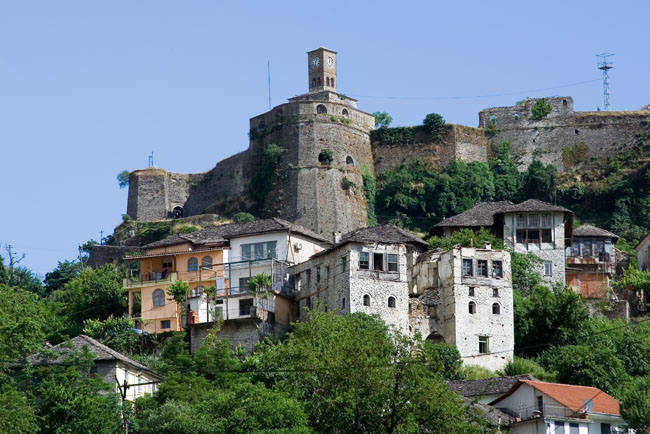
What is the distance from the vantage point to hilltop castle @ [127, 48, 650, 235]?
11319 centimetres

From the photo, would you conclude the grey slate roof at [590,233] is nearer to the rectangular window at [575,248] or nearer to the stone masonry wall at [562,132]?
the rectangular window at [575,248]

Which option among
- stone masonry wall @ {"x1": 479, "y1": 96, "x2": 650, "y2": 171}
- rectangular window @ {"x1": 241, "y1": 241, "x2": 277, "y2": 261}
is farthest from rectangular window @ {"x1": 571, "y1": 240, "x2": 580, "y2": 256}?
stone masonry wall @ {"x1": 479, "y1": 96, "x2": 650, "y2": 171}

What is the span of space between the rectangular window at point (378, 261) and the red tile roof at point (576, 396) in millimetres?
13932

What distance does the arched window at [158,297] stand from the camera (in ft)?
277

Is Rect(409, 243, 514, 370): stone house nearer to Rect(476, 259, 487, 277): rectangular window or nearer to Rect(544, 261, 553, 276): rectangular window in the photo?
Rect(476, 259, 487, 277): rectangular window

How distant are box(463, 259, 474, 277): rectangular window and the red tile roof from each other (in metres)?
13.4

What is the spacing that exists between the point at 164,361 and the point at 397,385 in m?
18.8

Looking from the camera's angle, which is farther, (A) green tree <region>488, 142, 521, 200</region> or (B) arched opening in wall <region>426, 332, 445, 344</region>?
(A) green tree <region>488, 142, 521, 200</region>

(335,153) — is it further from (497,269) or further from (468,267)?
(468,267)

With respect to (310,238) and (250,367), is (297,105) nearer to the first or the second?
(310,238)

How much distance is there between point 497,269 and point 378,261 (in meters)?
6.28

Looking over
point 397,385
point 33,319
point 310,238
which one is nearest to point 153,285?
point 310,238

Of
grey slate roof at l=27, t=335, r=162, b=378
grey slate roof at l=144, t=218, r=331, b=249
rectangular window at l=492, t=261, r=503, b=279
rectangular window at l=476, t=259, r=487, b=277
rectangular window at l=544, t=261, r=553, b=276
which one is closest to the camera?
grey slate roof at l=27, t=335, r=162, b=378

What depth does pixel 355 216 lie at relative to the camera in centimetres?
11262
